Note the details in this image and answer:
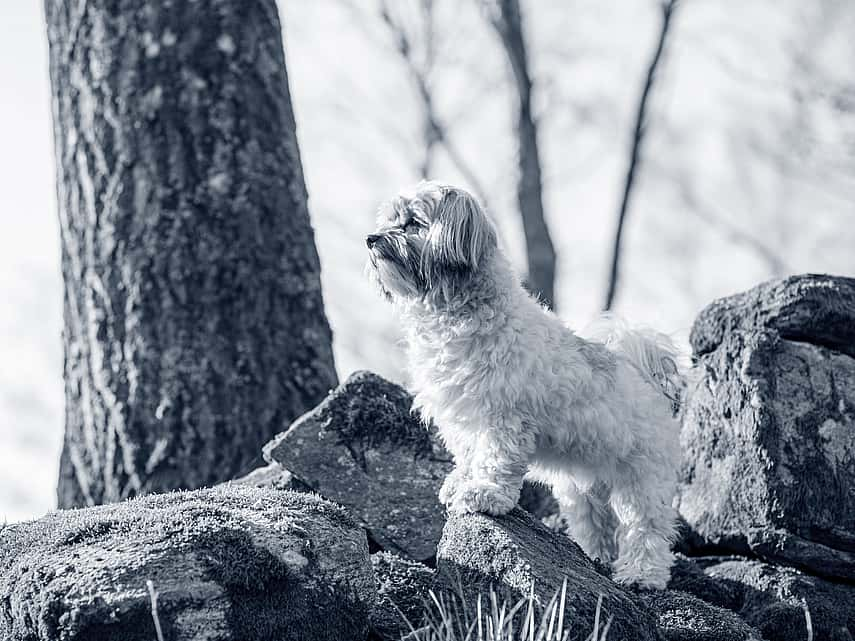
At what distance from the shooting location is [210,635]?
383 cm

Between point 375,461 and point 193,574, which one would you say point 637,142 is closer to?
point 375,461

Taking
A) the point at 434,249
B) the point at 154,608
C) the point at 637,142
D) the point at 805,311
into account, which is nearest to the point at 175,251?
the point at 434,249

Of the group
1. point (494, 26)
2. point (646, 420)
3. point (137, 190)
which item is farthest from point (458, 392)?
point (494, 26)

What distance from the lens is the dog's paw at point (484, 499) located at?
4.88 metres

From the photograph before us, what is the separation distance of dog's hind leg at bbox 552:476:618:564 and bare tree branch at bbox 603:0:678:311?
1023cm

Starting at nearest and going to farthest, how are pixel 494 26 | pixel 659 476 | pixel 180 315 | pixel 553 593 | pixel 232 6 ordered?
pixel 553 593, pixel 659 476, pixel 180 315, pixel 232 6, pixel 494 26

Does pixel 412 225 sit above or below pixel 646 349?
above

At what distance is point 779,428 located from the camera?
589cm

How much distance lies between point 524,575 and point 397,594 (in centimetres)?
74

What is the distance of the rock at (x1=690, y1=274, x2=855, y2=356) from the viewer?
6.12 meters

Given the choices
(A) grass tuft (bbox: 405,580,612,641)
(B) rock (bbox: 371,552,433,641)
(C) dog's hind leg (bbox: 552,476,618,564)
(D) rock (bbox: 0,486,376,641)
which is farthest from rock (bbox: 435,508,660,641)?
(C) dog's hind leg (bbox: 552,476,618,564)

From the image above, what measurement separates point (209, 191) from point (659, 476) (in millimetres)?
3385

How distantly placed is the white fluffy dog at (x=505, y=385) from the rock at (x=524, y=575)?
0.74ft

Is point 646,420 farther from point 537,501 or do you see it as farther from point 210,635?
point 210,635
